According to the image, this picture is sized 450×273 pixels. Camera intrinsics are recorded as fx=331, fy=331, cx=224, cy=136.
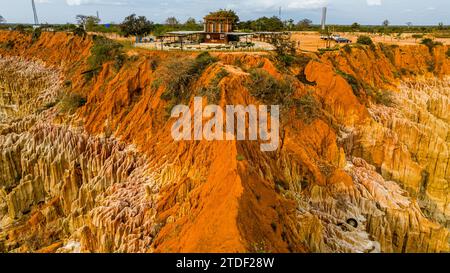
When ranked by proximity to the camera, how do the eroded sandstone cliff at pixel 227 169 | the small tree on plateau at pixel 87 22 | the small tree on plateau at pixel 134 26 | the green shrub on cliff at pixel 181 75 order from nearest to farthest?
the eroded sandstone cliff at pixel 227 169 → the green shrub on cliff at pixel 181 75 → the small tree on plateau at pixel 134 26 → the small tree on plateau at pixel 87 22

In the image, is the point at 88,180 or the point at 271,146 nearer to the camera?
the point at 271,146

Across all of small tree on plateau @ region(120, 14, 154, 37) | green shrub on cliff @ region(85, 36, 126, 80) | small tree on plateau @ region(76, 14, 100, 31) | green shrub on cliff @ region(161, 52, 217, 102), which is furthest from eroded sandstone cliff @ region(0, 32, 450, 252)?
small tree on plateau @ region(76, 14, 100, 31)

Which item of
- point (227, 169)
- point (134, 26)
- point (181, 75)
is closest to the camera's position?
point (227, 169)

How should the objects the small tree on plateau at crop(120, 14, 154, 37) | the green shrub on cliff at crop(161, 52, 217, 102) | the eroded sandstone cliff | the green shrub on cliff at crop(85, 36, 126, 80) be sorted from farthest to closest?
the small tree on plateau at crop(120, 14, 154, 37), the green shrub on cliff at crop(85, 36, 126, 80), the green shrub on cliff at crop(161, 52, 217, 102), the eroded sandstone cliff

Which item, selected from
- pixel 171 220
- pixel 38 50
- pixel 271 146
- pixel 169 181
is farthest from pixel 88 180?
pixel 38 50

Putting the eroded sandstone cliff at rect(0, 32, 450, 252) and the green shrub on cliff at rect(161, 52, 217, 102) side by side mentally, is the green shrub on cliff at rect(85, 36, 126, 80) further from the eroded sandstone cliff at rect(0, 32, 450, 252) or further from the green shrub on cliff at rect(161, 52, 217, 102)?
the green shrub on cliff at rect(161, 52, 217, 102)

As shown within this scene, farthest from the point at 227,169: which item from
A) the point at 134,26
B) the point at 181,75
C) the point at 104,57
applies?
the point at 134,26

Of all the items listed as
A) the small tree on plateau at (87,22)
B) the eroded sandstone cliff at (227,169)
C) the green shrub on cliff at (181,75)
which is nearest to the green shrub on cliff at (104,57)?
the eroded sandstone cliff at (227,169)

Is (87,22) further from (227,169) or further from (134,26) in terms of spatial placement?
(227,169)

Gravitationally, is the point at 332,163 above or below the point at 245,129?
below

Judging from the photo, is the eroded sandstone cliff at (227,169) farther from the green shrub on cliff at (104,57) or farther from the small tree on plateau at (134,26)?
the small tree on plateau at (134,26)
